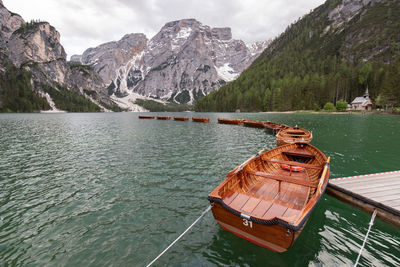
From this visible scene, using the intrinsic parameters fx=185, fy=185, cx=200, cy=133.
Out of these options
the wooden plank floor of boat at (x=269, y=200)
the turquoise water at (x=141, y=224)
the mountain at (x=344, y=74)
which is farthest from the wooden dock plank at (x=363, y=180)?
the mountain at (x=344, y=74)

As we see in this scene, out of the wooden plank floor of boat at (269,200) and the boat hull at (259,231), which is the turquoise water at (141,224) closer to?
the boat hull at (259,231)

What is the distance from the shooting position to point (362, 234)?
26.9 feet

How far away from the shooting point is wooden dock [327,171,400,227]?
29.0ft

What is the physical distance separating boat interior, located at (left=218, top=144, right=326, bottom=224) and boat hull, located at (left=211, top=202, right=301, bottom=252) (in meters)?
0.34

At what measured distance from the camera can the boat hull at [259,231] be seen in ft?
19.4

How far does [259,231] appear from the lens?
20.9ft

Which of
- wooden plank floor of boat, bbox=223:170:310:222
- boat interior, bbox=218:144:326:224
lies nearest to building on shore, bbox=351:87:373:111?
boat interior, bbox=218:144:326:224

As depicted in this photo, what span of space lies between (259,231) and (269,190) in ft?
12.4

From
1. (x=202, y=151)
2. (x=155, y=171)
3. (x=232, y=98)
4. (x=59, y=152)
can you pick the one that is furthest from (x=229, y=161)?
(x=232, y=98)

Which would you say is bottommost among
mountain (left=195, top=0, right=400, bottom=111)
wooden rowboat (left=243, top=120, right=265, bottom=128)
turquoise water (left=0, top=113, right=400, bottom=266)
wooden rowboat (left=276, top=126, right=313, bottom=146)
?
turquoise water (left=0, top=113, right=400, bottom=266)

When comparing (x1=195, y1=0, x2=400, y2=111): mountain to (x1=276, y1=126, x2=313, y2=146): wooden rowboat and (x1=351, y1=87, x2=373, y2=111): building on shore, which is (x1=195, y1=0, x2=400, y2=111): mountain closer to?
(x1=351, y1=87, x2=373, y2=111): building on shore

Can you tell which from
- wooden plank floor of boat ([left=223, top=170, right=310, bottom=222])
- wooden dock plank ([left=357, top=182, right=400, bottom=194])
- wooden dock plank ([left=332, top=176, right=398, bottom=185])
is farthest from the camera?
wooden dock plank ([left=332, top=176, right=398, bottom=185])

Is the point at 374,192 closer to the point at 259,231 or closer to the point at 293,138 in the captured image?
the point at 259,231

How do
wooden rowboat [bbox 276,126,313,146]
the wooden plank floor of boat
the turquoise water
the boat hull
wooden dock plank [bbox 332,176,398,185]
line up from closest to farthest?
the boat hull < the turquoise water < the wooden plank floor of boat < wooden dock plank [bbox 332,176,398,185] < wooden rowboat [bbox 276,126,313,146]
